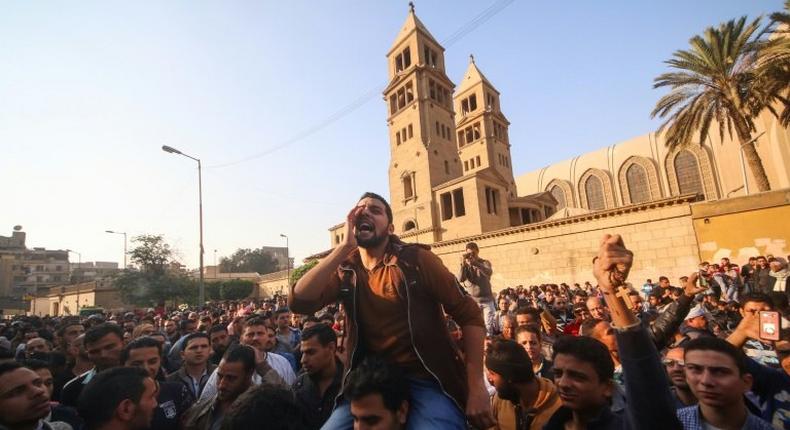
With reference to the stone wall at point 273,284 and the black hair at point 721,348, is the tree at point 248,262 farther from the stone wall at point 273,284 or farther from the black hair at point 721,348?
the black hair at point 721,348

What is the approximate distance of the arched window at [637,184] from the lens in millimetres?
46062

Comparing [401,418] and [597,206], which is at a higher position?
[597,206]

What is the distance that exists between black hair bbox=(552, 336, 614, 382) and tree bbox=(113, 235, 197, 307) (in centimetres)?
4039

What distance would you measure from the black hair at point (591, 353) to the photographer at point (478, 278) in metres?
5.25

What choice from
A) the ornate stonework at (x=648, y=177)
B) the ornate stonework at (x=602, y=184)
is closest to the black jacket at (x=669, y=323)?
the ornate stonework at (x=648, y=177)

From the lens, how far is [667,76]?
18.9m

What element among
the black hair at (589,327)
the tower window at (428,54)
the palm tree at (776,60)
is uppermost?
the tower window at (428,54)

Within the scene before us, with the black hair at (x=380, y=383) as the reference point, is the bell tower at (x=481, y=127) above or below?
above

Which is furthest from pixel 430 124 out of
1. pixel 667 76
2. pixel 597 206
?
pixel 597 206

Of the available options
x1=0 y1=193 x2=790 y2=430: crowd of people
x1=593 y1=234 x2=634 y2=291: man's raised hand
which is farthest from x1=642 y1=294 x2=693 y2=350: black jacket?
x1=593 y1=234 x2=634 y2=291: man's raised hand

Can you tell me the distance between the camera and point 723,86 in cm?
1788

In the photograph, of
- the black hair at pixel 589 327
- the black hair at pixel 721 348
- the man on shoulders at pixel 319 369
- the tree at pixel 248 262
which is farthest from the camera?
the tree at pixel 248 262

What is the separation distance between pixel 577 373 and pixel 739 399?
0.94 meters

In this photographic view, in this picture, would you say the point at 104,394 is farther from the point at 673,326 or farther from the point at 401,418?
the point at 673,326
